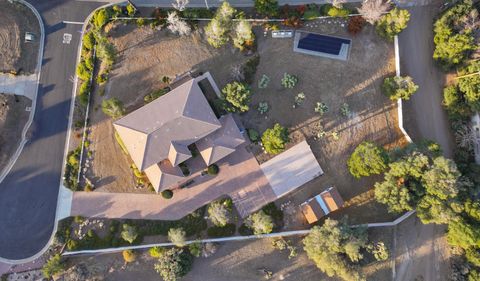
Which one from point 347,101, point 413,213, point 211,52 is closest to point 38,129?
point 211,52

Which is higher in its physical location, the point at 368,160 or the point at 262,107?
the point at 262,107

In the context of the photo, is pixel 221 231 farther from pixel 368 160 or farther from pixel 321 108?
pixel 321 108

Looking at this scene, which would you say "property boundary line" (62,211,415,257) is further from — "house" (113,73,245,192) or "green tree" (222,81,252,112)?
"green tree" (222,81,252,112)

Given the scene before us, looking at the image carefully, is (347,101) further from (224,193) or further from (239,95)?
(224,193)

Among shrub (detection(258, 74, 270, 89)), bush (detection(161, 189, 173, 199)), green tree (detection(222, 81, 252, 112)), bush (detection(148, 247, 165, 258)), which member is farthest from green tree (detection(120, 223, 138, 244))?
shrub (detection(258, 74, 270, 89))

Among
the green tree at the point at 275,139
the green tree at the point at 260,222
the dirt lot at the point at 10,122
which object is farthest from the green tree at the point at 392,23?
the dirt lot at the point at 10,122

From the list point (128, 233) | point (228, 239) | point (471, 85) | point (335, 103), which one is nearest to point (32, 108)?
point (128, 233)

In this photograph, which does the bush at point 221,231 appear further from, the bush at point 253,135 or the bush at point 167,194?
the bush at point 253,135
